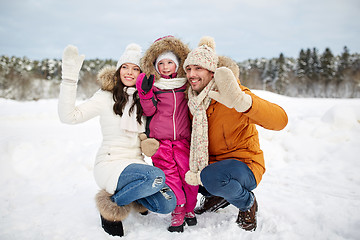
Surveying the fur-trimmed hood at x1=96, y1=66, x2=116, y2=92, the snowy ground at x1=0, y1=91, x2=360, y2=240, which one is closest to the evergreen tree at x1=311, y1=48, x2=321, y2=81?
the snowy ground at x1=0, y1=91, x2=360, y2=240

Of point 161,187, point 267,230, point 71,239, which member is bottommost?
Answer: point 71,239

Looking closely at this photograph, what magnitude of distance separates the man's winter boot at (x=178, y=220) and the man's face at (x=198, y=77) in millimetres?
1143

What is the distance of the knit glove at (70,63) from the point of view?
1.94 m

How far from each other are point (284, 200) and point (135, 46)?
236 cm

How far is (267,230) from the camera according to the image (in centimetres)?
195

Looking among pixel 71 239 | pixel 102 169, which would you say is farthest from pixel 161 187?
pixel 71 239

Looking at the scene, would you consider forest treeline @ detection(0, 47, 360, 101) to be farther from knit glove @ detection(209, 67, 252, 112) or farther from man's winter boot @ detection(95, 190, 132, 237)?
knit glove @ detection(209, 67, 252, 112)

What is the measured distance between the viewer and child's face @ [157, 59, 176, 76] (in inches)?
97.3

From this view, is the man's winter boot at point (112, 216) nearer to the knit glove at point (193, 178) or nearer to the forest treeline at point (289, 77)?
the knit glove at point (193, 178)

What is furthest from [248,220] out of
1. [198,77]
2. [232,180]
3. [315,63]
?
[315,63]

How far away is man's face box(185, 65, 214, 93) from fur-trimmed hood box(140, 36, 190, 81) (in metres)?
0.24

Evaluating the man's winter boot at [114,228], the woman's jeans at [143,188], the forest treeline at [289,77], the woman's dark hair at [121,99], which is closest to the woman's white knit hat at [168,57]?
the woman's dark hair at [121,99]

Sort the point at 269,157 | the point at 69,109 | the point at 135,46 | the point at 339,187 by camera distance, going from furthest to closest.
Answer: the point at 269,157, the point at 339,187, the point at 135,46, the point at 69,109

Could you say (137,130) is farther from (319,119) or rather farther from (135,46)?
(319,119)
